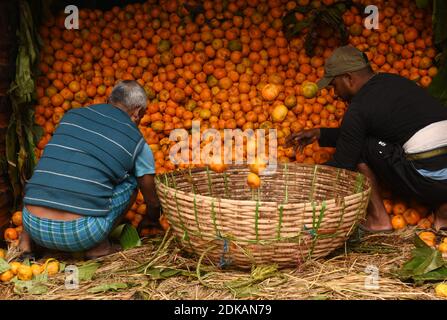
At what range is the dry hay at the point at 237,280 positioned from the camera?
312 cm

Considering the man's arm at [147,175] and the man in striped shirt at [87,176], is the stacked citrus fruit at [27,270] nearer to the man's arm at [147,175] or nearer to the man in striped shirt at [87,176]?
the man in striped shirt at [87,176]

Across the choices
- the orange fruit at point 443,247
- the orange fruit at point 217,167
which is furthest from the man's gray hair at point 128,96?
the orange fruit at point 443,247

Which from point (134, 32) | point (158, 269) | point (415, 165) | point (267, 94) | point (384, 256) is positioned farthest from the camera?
point (134, 32)

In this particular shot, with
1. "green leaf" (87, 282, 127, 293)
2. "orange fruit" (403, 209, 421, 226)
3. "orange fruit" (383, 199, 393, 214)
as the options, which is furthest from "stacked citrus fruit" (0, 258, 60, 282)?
"orange fruit" (403, 209, 421, 226)

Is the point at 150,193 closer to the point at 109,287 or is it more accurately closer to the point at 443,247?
the point at 109,287

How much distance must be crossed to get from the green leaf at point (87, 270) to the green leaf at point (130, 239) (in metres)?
0.38

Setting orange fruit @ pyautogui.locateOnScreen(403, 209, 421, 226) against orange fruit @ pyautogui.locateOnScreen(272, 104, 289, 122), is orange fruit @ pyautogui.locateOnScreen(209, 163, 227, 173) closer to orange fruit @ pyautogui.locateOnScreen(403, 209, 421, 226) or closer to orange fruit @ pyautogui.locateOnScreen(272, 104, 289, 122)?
orange fruit @ pyautogui.locateOnScreen(272, 104, 289, 122)

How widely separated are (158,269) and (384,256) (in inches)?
57.9

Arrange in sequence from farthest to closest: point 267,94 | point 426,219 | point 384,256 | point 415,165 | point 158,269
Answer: point 267,94
point 426,219
point 415,165
point 384,256
point 158,269

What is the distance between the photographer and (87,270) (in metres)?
3.50

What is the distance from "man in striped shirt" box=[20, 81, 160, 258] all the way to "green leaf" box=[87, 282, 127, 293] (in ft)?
1.49
